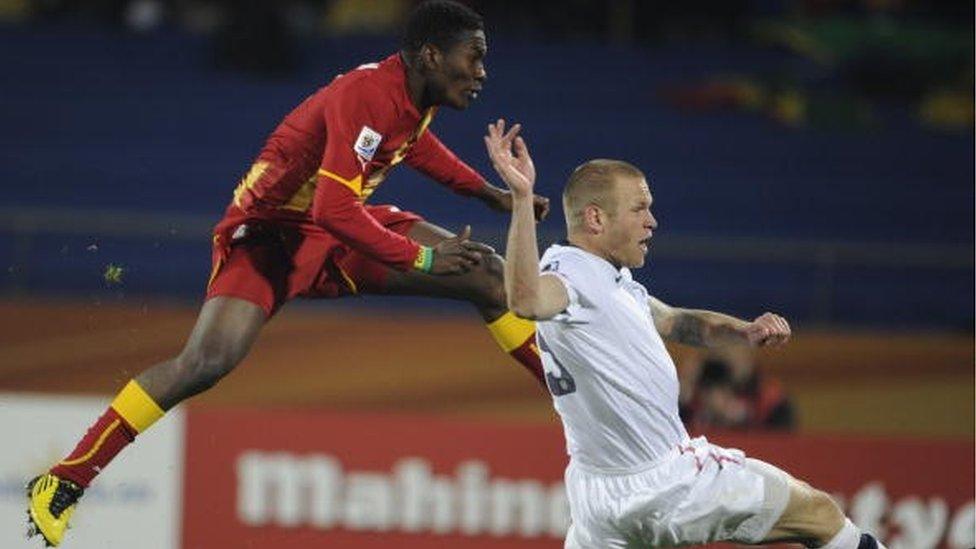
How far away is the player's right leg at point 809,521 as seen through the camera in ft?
20.4

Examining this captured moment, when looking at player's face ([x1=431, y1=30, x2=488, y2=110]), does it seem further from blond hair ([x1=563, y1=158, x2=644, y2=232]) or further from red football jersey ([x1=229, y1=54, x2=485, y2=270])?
blond hair ([x1=563, y1=158, x2=644, y2=232])

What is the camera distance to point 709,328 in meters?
6.50

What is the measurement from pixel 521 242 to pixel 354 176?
3.52ft

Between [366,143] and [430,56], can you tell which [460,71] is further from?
[366,143]

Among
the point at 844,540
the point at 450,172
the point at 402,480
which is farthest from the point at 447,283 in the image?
the point at 402,480

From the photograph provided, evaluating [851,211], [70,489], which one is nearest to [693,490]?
[70,489]

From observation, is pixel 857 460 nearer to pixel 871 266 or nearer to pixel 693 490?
pixel 693 490

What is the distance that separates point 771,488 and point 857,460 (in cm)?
288

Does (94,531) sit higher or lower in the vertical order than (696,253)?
lower

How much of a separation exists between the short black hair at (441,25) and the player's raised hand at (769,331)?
1366 millimetres

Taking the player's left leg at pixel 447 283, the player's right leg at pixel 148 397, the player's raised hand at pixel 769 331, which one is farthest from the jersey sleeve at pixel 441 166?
the player's raised hand at pixel 769 331

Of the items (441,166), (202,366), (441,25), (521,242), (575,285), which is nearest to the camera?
(521,242)

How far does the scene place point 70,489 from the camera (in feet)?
22.8

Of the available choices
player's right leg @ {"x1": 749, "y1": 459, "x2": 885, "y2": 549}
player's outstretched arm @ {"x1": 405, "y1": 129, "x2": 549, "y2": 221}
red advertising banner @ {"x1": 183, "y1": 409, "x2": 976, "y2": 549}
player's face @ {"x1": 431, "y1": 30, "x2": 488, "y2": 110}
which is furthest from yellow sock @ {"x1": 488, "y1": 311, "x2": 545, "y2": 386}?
red advertising banner @ {"x1": 183, "y1": 409, "x2": 976, "y2": 549}
